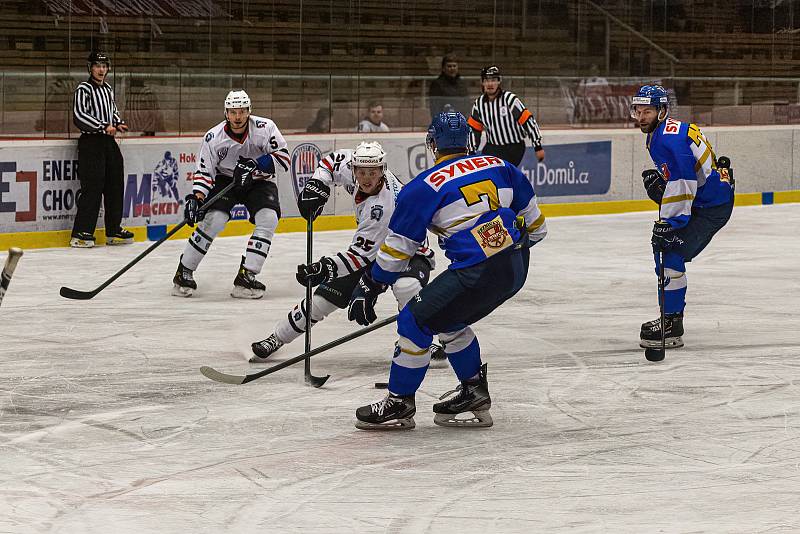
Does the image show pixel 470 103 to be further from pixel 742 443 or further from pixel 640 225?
pixel 742 443

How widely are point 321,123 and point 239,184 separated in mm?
4861

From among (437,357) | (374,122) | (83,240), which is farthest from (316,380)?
(374,122)

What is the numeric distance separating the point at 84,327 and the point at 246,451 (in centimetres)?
292

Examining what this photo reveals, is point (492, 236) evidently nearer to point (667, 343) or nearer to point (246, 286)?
point (667, 343)

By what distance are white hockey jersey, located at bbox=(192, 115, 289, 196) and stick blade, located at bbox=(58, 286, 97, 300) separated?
38.4 inches

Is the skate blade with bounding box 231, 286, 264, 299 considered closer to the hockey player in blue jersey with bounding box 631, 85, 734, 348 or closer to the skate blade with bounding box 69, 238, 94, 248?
the skate blade with bounding box 69, 238, 94, 248

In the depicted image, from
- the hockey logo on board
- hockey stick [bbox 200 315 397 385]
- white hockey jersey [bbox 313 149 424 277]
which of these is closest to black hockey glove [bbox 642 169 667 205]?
white hockey jersey [bbox 313 149 424 277]

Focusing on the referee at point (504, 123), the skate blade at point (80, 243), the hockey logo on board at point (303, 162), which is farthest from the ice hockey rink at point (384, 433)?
the hockey logo on board at point (303, 162)

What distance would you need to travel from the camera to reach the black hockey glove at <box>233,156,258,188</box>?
27.7 feet

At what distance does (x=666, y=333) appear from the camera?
22.8 feet

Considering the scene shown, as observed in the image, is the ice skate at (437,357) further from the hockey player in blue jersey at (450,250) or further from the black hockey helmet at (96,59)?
the black hockey helmet at (96,59)

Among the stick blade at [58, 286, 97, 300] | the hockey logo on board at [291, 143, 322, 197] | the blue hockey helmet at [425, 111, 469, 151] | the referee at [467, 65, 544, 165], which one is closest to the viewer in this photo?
the blue hockey helmet at [425, 111, 469, 151]

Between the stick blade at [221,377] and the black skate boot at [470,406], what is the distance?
3.26 feet

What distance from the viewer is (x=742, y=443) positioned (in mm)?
4914
